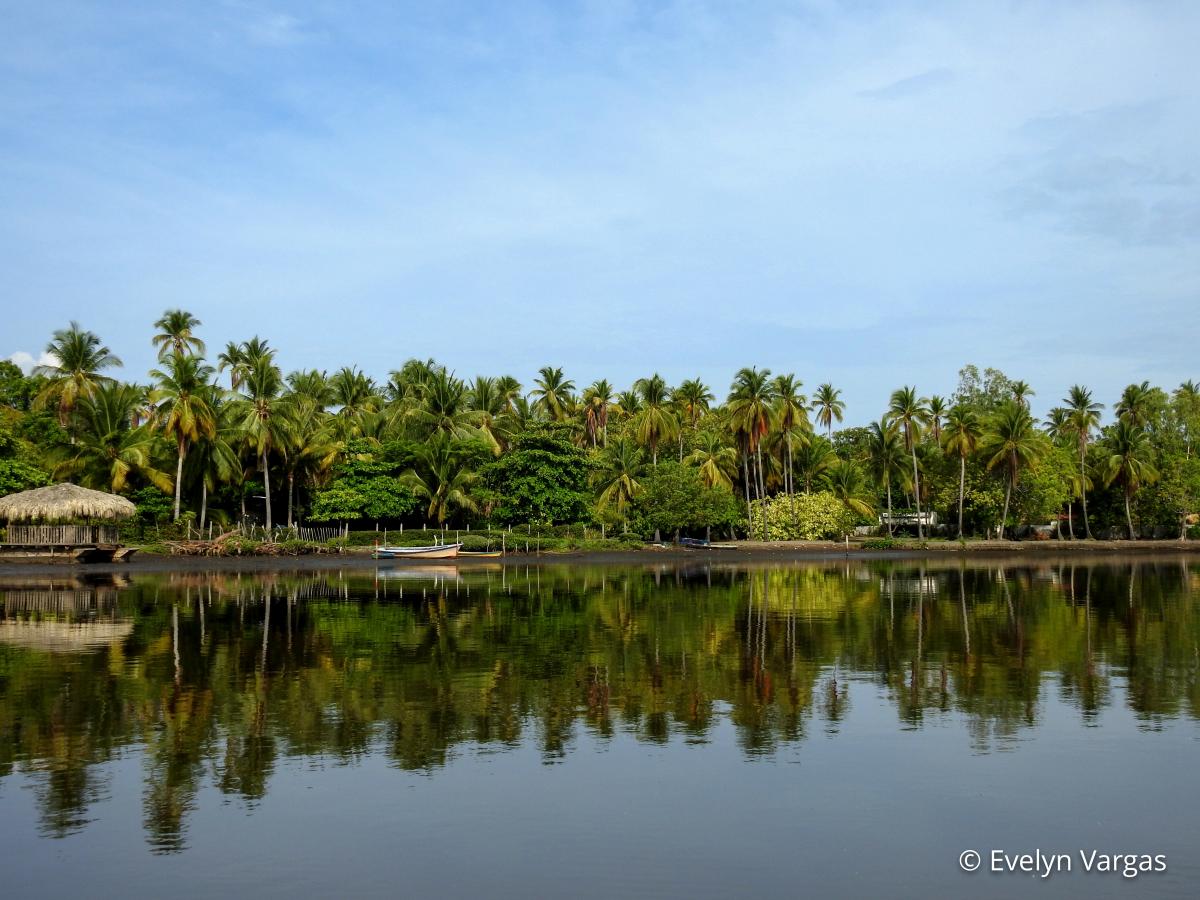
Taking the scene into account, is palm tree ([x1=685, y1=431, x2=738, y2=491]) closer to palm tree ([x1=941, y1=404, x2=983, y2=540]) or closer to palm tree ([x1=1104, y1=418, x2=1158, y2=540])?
palm tree ([x1=941, y1=404, x2=983, y2=540])

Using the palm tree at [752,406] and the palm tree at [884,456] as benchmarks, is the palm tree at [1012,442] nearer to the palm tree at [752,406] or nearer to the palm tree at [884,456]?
the palm tree at [884,456]

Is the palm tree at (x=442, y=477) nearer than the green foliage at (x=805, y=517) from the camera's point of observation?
Yes

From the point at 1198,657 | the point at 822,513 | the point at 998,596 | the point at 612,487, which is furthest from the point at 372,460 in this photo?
the point at 1198,657

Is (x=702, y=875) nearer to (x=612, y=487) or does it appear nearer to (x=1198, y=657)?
(x=1198, y=657)

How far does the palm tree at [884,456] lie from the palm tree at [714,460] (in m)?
19.0

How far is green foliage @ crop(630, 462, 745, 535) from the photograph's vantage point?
249ft

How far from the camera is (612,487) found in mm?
76938

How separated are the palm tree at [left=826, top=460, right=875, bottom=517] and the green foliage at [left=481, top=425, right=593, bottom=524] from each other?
29.9m

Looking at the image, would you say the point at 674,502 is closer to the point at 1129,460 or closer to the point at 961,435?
the point at 961,435

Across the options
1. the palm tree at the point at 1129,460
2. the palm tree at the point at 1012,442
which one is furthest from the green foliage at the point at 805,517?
the palm tree at the point at 1129,460

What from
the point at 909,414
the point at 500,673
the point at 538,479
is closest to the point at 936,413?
the point at 909,414

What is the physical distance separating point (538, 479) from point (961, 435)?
39841 mm

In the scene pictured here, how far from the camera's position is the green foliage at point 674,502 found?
75938mm

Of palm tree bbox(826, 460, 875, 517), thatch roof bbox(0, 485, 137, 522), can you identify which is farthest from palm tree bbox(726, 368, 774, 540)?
thatch roof bbox(0, 485, 137, 522)
